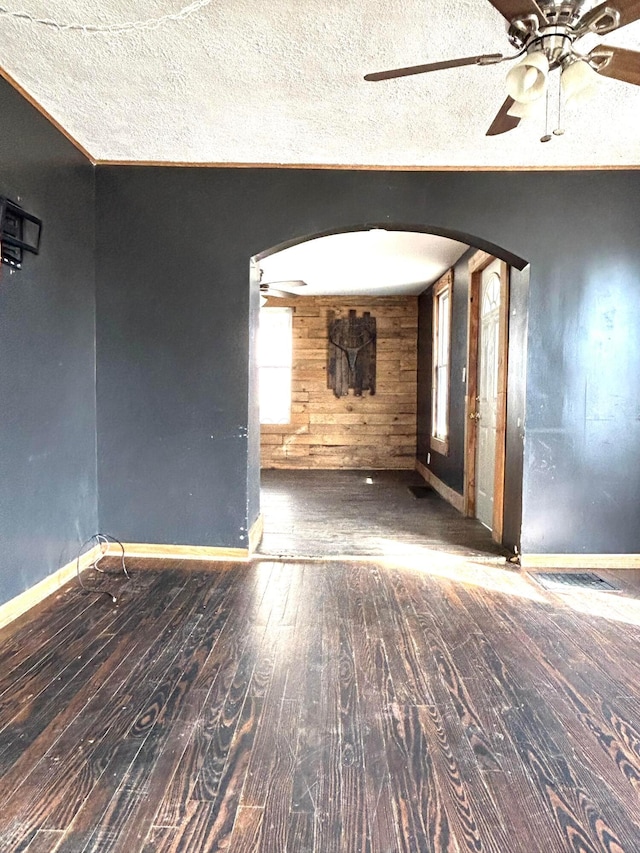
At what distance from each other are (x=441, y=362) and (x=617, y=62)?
464 cm

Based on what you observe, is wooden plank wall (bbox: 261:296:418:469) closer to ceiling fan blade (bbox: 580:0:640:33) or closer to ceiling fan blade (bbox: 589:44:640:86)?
ceiling fan blade (bbox: 589:44:640:86)

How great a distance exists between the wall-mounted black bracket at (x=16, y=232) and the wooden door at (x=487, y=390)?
314 centimetres

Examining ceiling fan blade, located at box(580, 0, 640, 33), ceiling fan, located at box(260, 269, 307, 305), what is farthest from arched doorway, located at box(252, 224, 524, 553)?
ceiling fan blade, located at box(580, 0, 640, 33)

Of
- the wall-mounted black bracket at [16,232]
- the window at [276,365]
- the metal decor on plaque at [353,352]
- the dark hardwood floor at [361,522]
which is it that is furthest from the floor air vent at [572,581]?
the window at [276,365]

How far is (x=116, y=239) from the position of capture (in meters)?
3.39

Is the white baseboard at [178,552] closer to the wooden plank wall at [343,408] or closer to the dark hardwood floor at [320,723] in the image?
the dark hardwood floor at [320,723]

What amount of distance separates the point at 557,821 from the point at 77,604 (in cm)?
239

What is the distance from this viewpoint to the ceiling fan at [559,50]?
5.16 ft

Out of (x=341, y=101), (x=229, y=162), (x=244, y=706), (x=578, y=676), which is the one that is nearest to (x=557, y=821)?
(x=578, y=676)

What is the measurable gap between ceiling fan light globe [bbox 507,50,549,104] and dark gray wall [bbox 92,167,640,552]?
1597 mm

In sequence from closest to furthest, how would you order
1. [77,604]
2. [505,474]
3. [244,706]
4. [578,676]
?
[244,706] → [578,676] → [77,604] → [505,474]

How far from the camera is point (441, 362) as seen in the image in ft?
20.9

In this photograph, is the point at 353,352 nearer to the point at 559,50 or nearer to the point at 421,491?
the point at 421,491

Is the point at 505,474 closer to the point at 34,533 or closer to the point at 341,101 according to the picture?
the point at 341,101
